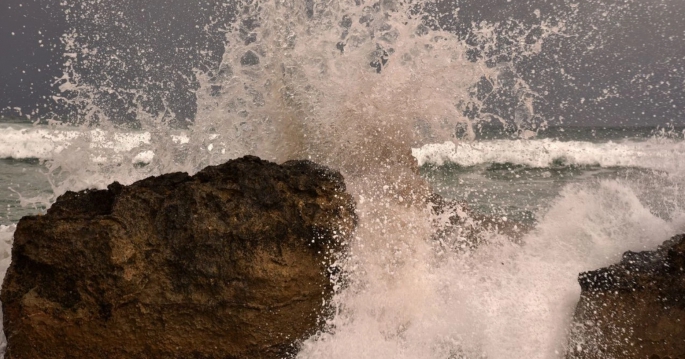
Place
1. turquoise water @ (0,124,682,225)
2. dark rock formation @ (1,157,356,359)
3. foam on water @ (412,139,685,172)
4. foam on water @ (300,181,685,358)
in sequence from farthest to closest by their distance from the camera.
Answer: foam on water @ (412,139,685,172), turquoise water @ (0,124,682,225), foam on water @ (300,181,685,358), dark rock formation @ (1,157,356,359)

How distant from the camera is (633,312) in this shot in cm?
241

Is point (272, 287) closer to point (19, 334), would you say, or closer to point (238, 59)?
point (19, 334)

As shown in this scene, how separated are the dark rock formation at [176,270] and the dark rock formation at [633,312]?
3.52 feet

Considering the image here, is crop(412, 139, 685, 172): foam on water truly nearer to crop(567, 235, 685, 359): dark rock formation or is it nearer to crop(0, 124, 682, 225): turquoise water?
crop(0, 124, 682, 225): turquoise water

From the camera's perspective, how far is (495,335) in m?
2.61

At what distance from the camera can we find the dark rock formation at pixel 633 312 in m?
2.38

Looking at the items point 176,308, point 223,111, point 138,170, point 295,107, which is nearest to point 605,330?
point 176,308

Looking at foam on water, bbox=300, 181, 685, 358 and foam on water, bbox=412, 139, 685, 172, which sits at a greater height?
foam on water, bbox=412, 139, 685, 172

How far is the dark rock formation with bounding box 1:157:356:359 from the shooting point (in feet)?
7.63

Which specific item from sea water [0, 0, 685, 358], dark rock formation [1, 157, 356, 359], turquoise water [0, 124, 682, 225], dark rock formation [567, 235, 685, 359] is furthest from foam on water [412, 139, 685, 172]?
dark rock formation [1, 157, 356, 359]

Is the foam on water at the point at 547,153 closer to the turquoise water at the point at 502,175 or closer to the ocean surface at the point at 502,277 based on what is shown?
the turquoise water at the point at 502,175

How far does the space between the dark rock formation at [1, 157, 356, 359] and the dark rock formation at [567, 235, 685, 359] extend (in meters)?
1.07

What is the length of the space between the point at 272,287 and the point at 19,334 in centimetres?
100

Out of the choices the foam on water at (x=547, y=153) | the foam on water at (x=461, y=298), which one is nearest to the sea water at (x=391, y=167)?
the foam on water at (x=461, y=298)
